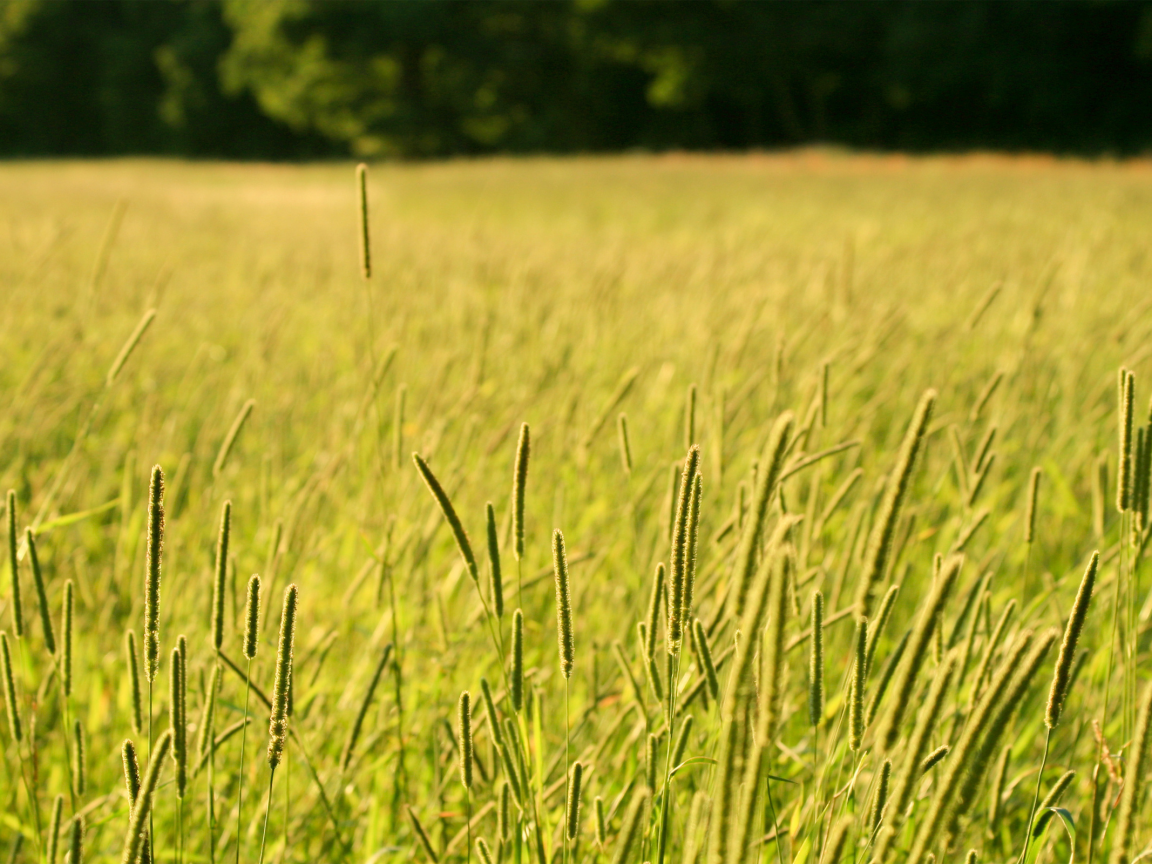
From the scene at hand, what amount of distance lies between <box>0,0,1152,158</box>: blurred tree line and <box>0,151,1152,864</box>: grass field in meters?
24.1

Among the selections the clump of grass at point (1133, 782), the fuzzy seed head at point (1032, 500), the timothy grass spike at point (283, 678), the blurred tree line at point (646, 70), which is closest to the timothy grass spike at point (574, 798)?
the timothy grass spike at point (283, 678)

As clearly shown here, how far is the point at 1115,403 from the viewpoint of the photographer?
1.73m

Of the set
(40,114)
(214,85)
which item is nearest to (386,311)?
(214,85)

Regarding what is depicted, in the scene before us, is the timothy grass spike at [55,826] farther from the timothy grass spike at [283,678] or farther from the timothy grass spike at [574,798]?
the timothy grass spike at [574,798]

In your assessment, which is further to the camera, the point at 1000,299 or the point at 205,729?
the point at 1000,299

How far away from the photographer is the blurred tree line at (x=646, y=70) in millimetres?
25984

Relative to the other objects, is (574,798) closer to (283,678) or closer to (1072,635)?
(283,678)

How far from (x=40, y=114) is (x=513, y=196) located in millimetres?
35695

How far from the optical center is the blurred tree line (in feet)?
85.3

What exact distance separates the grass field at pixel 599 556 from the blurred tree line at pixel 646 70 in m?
24.1

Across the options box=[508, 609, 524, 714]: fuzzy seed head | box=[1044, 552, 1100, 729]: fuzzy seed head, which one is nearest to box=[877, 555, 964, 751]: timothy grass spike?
box=[1044, 552, 1100, 729]: fuzzy seed head

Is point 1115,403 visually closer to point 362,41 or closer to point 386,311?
point 386,311

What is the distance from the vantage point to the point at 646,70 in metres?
31.7

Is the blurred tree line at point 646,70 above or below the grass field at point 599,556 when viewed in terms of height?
above
